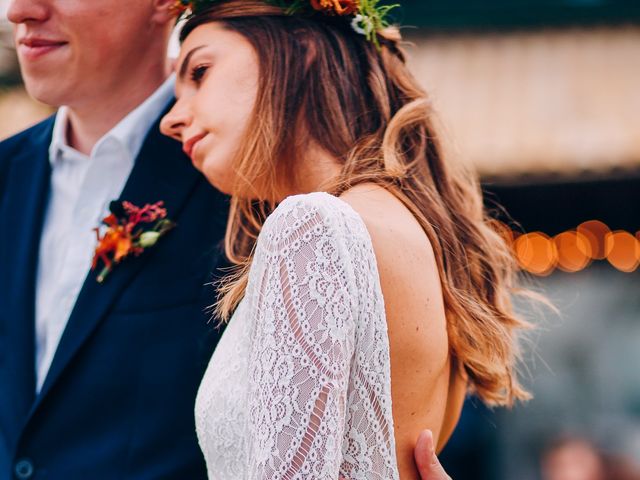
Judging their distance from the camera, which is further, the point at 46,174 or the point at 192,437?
the point at 46,174

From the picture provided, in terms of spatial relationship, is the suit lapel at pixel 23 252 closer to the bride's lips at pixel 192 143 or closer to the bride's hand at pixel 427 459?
the bride's lips at pixel 192 143

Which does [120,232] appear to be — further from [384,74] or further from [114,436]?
[384,74]

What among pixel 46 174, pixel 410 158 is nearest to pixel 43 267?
pixel 46 174

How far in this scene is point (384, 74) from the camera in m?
2.29

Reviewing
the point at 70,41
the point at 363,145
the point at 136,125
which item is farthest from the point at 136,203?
the point at 363,145

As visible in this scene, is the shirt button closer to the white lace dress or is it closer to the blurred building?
the white lace dress

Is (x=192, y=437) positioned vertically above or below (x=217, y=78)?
below

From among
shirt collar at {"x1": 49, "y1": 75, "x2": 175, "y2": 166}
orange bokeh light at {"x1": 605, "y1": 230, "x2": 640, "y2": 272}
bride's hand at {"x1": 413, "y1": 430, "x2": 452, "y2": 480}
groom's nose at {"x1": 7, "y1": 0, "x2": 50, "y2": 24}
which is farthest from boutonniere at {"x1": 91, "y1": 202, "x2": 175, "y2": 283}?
orange bokeh light at {"x1": 605, "y1": 230, "x2": 640, "y2": 272}

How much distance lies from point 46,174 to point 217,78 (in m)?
0.80

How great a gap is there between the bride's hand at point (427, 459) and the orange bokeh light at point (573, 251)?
216 inches

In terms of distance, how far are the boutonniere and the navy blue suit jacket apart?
0.08 ft

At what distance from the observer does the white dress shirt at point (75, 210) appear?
2.48 m

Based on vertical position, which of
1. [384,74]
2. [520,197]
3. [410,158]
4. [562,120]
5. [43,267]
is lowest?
[520,197]

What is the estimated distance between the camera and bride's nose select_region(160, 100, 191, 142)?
2186mm
